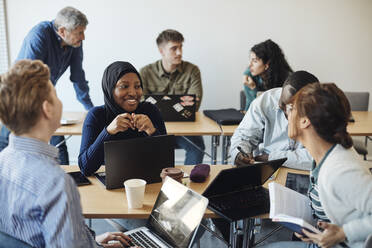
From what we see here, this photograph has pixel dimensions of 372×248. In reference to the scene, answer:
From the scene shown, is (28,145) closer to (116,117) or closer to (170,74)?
(116,117)

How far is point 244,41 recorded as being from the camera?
159 inches

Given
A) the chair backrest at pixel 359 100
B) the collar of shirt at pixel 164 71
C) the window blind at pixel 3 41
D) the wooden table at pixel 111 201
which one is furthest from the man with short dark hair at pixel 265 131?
the window blind at pixel 3 41

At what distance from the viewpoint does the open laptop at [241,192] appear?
58.2 inches

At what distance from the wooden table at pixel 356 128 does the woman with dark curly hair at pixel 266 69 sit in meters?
0.50

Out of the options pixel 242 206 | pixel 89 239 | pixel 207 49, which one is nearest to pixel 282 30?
pixel 207 49

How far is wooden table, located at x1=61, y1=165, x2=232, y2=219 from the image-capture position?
4.84 feet

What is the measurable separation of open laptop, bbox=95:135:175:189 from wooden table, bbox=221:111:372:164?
106cm

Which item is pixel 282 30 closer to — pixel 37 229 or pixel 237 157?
pixel 237 157

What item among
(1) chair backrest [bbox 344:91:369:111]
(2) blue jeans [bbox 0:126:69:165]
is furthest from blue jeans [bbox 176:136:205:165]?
(1) chair backrest [bbox 344:91:369:111]

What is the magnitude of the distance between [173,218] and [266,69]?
2212 millimetres

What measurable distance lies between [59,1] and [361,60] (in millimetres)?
3337

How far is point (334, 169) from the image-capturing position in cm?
122

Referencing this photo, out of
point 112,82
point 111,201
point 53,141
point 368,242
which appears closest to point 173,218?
point 111,201

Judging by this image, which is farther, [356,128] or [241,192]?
[356,128]
